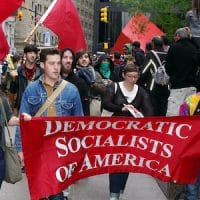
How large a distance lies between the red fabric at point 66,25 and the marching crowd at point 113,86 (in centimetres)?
98

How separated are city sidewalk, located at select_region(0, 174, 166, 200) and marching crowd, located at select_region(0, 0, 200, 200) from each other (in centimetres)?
→ 47

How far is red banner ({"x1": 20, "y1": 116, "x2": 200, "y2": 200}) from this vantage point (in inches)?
216

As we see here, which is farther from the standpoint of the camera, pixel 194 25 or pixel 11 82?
pixel 11 82

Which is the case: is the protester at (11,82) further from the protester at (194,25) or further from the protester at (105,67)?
the protester at (194,25)

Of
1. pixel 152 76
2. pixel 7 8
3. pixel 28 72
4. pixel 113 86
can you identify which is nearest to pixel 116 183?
pixel 113 86

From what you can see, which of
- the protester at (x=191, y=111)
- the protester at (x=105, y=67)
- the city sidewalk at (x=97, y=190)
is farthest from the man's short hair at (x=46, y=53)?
the protester at (x=105, y=67)

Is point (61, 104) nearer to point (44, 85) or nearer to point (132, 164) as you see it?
point (44, 85)

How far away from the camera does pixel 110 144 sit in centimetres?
571

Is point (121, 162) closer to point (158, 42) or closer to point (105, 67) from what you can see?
point (158, 42)

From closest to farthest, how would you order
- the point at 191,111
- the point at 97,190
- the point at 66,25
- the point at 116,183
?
the point at 191,111, the point at 116,183, the point at 97,190, the point at 66,25

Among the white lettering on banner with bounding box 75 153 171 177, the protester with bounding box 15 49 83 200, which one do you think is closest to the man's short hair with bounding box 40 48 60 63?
the protester with bounding box 15 49 83 200

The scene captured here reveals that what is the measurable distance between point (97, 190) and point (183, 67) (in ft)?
6.35

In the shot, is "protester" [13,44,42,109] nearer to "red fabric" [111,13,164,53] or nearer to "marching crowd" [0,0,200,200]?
"marching crowd" [0,0,200,200]

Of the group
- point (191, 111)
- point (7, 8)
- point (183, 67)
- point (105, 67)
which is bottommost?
point (105, 67)
